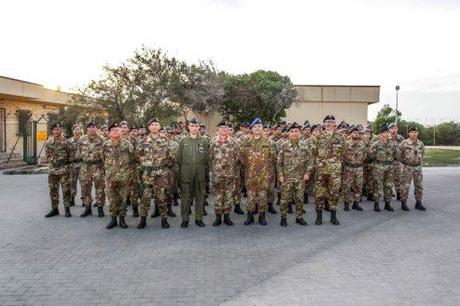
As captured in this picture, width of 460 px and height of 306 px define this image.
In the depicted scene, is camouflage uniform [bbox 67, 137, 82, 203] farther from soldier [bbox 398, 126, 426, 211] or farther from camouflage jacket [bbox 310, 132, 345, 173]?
soldier [bbox 398, 126, 426, 211]

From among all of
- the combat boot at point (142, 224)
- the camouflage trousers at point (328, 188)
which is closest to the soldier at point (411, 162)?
the camouflage trousers at point (328, 188)

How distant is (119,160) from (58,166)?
1799mm

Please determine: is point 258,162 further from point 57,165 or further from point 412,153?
point 57,165

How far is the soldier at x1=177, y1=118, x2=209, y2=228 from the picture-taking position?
7723 mm

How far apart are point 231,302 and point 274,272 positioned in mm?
1060

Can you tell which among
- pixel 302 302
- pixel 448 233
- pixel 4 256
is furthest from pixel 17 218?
pixel 448 233

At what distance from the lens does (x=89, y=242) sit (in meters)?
6.68

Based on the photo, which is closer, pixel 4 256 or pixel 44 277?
pixel 44 277

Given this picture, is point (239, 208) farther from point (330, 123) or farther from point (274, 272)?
point (274, 272)

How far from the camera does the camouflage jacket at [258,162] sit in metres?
7.91

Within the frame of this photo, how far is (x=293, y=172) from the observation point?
7.96 m

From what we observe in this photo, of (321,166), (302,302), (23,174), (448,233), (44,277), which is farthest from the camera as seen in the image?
(23,174)

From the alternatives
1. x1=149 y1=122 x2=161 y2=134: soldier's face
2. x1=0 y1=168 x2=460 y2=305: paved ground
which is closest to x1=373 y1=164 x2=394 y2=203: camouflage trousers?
x1=0 y1=168 x2=460 y2=305: paved ground

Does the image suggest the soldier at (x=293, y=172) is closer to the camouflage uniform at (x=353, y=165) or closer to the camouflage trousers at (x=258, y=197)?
the camouflage trousers at (x=258, y=197)
